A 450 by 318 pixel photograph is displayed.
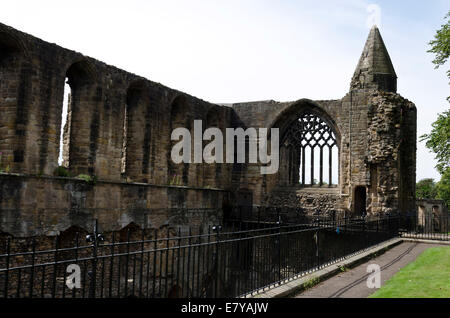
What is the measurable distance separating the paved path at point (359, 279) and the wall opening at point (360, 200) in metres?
6.28

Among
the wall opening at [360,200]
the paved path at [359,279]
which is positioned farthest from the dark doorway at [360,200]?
the paved path at [359,279]

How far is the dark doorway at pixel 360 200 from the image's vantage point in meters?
18.5

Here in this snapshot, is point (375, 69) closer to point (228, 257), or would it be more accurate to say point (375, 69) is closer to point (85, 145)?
point (85, 145)

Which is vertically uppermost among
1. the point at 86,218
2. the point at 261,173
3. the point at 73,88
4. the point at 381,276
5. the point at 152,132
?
the point at 73,88

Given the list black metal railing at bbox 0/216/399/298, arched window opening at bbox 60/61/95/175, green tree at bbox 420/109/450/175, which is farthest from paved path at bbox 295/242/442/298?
arched window opening at bbox 60/61/95/175

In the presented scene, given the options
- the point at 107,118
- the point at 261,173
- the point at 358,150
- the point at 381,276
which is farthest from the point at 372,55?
the point at 381,276

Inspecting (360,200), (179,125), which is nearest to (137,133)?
(179,125)

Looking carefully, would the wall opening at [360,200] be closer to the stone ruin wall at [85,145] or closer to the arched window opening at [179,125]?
the stone ruin wall at [85,145]

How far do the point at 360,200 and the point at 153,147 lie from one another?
9329mm

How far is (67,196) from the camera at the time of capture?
37.6 feet

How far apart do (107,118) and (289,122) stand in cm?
964
